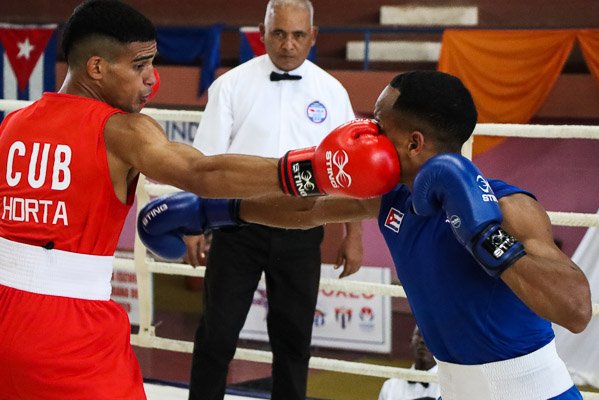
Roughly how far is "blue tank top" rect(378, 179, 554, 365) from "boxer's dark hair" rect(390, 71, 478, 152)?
14 centimetres

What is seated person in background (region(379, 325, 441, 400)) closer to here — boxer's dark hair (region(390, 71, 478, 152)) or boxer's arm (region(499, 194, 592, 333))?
boxer's dark hair (region(390, 71, 478, 152))

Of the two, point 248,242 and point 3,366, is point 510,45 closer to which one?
point 248,242

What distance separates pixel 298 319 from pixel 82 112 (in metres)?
1.49

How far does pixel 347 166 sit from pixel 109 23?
0.67 m

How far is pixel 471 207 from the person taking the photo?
1.79 meters

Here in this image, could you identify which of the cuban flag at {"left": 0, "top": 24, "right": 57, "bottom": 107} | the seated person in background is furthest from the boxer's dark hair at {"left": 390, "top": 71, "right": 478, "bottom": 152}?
the cuban flag at {"left": 0, "top": 24, "right": 57, "bottom": 107}

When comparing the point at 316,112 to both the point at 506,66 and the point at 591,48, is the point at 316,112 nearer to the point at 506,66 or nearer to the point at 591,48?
the point at 506,66

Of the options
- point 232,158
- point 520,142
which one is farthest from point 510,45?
point 232,158

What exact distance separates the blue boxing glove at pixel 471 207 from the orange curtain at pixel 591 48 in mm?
6344

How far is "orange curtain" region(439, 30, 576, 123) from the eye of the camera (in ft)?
25.8

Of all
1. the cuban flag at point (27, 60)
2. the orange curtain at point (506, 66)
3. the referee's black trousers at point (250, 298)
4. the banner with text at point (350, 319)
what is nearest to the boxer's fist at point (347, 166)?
the referee's black trousers at point (250, 298)

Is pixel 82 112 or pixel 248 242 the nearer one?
pixel 82 112

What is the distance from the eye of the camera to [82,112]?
84.0 inches

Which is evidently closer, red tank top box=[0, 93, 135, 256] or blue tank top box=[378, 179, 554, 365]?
blue tank top box=[378, 179, 554, 365]
